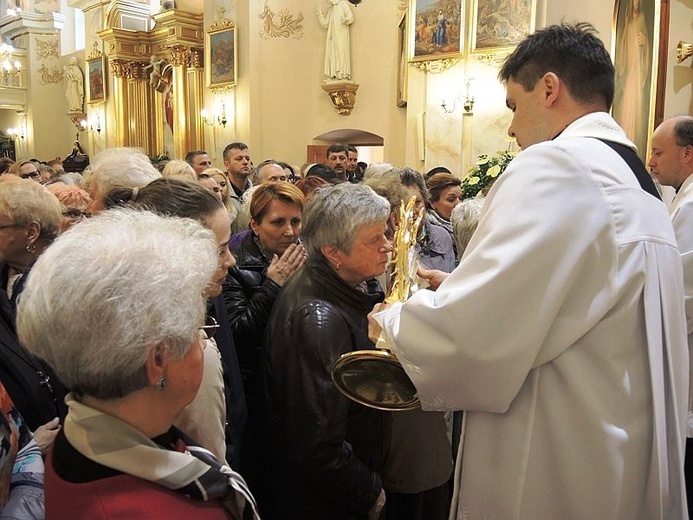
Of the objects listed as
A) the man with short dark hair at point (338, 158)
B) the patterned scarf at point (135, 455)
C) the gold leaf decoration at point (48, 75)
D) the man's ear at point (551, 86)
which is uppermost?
the gold leaf decoration at point (48, 75)

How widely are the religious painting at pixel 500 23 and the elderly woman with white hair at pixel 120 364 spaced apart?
9563 mm

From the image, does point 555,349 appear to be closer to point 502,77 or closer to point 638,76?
point 502,77

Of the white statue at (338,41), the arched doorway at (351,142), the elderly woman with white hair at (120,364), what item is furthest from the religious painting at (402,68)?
the elderly woman with white hair at (120,364)

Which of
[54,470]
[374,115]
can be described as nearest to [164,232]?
[54,470]

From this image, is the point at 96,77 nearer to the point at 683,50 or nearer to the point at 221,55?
the point at 221,55

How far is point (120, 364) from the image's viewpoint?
109 centimetres

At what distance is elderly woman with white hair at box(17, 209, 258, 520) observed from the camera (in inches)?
42.3

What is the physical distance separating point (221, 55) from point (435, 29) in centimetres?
569

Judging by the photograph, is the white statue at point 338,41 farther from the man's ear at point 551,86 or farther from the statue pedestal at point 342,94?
the man's ear at point 551,86

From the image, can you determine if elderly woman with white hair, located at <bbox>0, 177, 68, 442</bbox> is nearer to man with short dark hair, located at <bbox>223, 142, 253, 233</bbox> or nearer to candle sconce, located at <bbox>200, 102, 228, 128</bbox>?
man with short dark hair, located at <bbox>223, 142, 253, 233</bbox>

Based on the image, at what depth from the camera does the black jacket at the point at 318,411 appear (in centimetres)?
203

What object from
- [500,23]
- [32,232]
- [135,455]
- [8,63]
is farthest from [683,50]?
[8,63]

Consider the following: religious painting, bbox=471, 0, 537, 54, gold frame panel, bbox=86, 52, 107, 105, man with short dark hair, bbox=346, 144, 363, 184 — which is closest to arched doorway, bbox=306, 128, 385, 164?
religious painting, bbox=471, 0, 537, 54

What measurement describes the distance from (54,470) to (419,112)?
10629 mm
